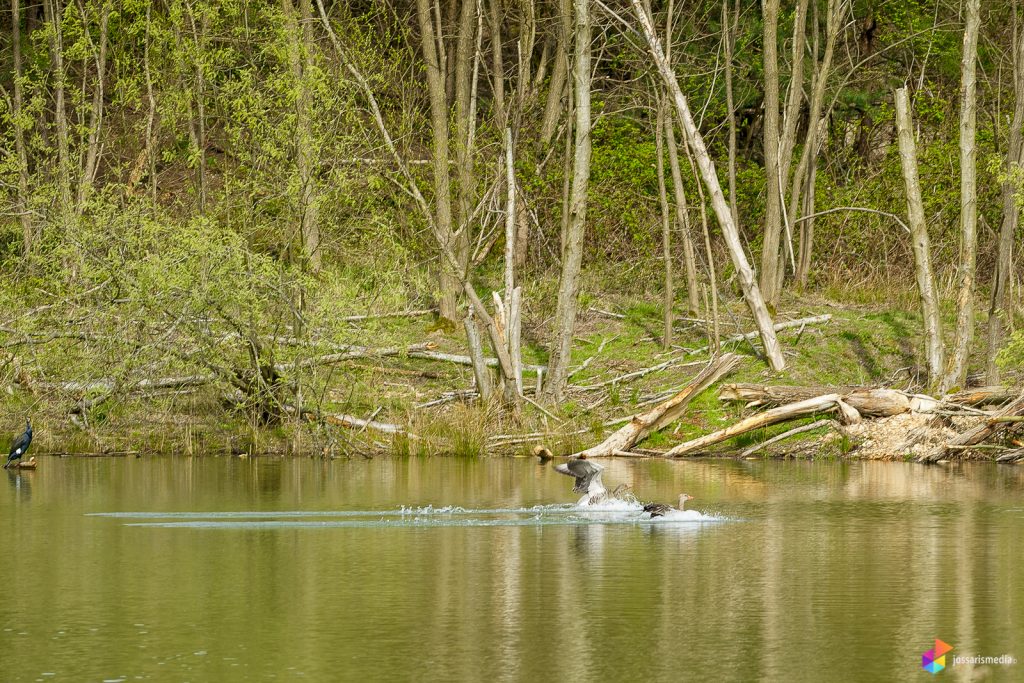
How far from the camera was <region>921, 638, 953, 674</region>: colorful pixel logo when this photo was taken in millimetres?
10094

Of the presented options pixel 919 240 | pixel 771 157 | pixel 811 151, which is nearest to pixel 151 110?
pixel 771 157

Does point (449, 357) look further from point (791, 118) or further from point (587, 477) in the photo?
point (587, 477)

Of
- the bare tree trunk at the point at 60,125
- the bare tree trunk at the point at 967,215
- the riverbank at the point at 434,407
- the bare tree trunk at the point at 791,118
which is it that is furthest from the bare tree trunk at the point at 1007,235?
the bare tree trunk at the point at 60,125

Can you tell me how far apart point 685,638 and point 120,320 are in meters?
15.5

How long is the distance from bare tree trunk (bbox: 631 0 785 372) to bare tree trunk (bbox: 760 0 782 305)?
8.12 ft

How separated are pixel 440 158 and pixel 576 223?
10.2 feet

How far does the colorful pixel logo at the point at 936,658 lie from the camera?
1009 cm

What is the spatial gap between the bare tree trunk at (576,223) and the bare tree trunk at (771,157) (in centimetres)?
515

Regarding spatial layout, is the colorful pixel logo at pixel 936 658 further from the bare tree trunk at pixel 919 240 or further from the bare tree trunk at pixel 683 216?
the bare tree trunk at pixel 683 216

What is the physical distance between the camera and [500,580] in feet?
44.1

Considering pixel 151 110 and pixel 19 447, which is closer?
pixel 19 447

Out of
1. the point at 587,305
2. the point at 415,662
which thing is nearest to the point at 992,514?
the point at 415,662

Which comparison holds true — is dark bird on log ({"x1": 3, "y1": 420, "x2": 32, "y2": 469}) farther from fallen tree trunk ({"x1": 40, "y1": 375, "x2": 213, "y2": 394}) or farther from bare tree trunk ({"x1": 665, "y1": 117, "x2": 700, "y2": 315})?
bare tree trunk ({"x1": 665, "y1": 117, "x2": 700, "y2": 315})

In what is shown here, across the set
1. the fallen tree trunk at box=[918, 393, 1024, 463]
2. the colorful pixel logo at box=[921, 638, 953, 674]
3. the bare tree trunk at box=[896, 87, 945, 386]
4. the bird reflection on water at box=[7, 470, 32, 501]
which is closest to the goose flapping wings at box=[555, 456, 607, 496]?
the bird reflection on water at box=[7, 470, 32, 501]
